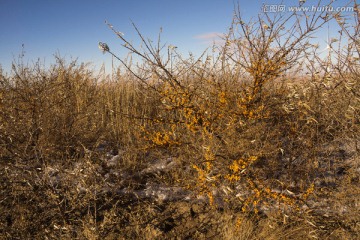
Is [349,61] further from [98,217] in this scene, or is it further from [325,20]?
[98,217]

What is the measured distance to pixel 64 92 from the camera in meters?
3.97

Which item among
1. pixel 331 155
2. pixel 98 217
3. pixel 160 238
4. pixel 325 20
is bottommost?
pixel 160 238

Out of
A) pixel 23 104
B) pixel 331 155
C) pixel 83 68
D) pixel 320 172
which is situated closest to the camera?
pixel 320 172

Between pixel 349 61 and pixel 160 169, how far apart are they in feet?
7.07

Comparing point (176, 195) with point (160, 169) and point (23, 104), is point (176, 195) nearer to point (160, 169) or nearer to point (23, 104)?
point (160, 169)

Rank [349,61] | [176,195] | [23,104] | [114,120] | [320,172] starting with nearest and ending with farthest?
[349,61] < [176,195] < [320,172] < [23,104] < [114,120]

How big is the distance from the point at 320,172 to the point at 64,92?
367 cm

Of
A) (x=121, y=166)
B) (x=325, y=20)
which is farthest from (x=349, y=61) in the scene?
(x=121, y=166)

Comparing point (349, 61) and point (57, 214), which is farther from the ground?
point (349, 61)

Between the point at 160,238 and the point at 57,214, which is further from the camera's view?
the point at 57,214

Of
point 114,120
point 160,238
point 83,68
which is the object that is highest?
point 83,68

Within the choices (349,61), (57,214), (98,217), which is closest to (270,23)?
(349,61)

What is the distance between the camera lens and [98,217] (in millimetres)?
2285

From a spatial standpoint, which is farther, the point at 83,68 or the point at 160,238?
the point at 83,68
